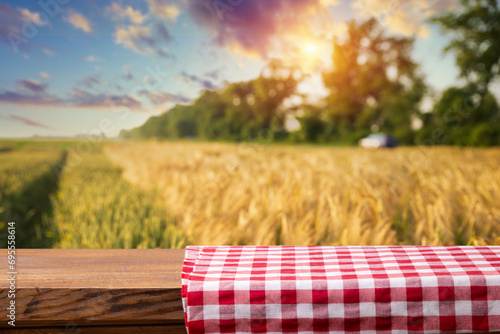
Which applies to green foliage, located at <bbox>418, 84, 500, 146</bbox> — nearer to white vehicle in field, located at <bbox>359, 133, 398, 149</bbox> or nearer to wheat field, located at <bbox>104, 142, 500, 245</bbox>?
white vehicle in field, located at <bbox>359, 133, 398, 149</bbox>

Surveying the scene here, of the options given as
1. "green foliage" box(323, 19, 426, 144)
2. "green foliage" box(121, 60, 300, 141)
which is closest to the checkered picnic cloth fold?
"green foliage" box(121, 60, 300, 141)

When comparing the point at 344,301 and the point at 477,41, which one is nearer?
the point at 344,301

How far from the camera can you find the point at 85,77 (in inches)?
71.9

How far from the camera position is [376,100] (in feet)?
22.6

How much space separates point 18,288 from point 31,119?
1.54m

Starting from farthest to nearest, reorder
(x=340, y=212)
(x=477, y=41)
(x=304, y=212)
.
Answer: (x=477, y=41), (x=304, y=212), (x=340, y=212)

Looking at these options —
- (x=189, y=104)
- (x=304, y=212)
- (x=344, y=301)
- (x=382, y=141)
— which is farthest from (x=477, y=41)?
(x=344, y=301)

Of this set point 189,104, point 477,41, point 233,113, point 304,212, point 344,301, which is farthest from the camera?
point 233,113

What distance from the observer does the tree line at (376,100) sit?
474 centimetres

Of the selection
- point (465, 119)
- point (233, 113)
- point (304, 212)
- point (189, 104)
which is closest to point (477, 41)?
point (465, 119)

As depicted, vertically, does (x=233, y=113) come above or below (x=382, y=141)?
above

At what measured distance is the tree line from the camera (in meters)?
4.74

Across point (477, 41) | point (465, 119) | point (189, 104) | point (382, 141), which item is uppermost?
point (477, 41)

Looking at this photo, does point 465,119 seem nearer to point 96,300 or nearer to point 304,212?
point 304,212
